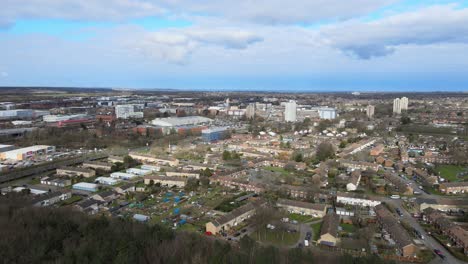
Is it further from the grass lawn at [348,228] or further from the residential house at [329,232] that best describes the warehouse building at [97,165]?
the grass lawn at [348,228]

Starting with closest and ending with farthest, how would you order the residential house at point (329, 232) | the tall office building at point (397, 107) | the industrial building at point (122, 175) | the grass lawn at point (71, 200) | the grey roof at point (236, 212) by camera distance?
1. the residential house at point (329, 232)
2. the grey roof at point (236, 212)
3. the grass lawn at point (71, 200)
4. the industrial building at point (122, 175)
5. the tall office building at point (397, 107)

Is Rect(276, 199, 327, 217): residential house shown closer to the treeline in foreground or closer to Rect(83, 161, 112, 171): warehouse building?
the treeline in foreground

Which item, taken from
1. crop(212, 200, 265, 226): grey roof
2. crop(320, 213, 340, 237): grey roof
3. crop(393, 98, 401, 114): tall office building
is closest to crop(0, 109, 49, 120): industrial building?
crop(212, 200, 265, 226): grey roof

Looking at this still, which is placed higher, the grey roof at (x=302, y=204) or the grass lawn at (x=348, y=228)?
the grey roof at (x=302, y=204)

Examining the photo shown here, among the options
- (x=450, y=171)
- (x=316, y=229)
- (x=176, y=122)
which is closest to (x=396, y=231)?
(x=316, y=229)

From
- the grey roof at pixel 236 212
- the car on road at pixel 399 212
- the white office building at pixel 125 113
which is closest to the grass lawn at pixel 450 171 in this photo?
the car on road at pixel 399 212

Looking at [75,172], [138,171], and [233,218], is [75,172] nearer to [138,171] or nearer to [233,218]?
[138,171]
